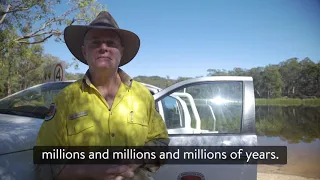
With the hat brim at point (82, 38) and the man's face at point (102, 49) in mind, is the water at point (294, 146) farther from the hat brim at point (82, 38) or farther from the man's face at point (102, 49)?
the man's face at point (102, 49)

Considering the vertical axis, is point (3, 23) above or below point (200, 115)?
above

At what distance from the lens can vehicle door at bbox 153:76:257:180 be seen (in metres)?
2.25

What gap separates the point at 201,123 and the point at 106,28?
2074mm

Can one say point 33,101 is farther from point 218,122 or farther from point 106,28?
point 218,122

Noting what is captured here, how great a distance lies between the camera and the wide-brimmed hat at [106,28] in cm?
152

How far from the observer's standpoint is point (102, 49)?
4.75ft

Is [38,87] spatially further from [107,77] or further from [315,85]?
[315,85]

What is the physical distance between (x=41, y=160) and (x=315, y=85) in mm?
29806

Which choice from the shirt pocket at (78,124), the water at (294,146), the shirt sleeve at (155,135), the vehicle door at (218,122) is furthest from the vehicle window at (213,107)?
the water at (294,146)

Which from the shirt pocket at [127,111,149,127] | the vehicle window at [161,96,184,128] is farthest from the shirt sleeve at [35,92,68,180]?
the vehicle window at [161,96,184,128]

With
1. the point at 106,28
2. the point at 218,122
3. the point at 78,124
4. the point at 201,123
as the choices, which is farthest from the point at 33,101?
the point at 218,122

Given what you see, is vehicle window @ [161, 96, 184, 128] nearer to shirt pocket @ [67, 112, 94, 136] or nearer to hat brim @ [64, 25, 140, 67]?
hat brim @ [64, 25, 140, 67]

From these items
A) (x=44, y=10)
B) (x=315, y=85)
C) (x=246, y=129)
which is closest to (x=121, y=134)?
(x=246, y=129)

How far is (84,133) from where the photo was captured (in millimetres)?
1388
